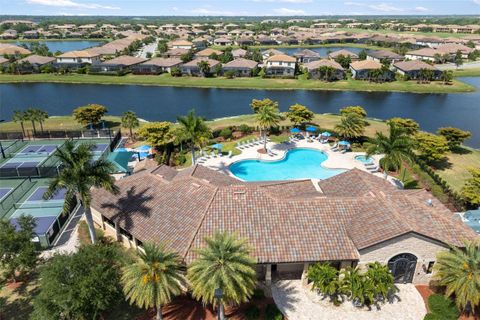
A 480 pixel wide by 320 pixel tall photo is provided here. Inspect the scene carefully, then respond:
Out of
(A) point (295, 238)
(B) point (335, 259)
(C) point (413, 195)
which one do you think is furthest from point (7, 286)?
(C) point (413, 195)

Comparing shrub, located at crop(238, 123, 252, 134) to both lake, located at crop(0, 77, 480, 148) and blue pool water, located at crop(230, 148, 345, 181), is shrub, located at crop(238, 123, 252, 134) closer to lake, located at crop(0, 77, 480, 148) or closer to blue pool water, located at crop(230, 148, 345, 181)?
blue pool water, located at crop(230, 148, 345, 181)

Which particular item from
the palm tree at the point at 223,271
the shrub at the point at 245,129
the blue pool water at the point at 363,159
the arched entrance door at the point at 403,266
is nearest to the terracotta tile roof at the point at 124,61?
the shrub at the point at 245,129

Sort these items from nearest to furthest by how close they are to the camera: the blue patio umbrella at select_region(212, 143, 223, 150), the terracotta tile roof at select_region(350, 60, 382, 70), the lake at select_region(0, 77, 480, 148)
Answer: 1. the blue patio umbrella at select_region(212, 143, 223, 150)
2. the lake at select_region(0, 77, 480, 148)
3. the terracotta tile roof at select_region(350, 60, 382, 70)

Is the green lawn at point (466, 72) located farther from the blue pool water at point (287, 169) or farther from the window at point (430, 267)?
the window at point (430, 267)

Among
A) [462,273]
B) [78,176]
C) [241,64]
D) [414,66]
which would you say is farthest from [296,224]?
[414,66]

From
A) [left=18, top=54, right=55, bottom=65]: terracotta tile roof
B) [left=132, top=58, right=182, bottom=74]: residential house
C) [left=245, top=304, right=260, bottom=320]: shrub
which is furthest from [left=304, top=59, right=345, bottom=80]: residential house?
[left=245, top=304, right=260, bottom=320]: shrub

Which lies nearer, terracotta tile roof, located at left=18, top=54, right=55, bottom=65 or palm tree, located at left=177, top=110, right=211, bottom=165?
palm tree, located at left=177, top=110, right=211, bottom=165
